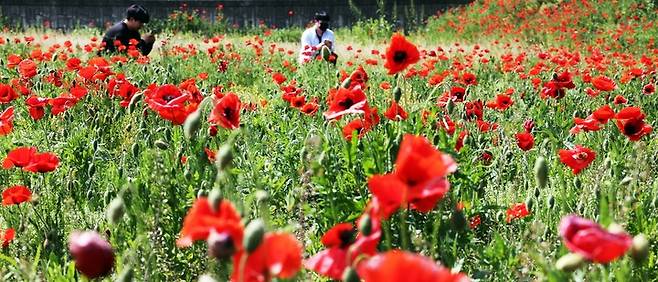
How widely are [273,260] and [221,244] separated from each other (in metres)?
0.08

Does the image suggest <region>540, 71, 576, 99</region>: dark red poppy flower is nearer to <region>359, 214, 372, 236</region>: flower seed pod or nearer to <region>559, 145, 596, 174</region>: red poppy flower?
<region>559, 145, 596, 174</region>: red poppy flower

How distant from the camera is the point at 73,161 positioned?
3.62 m

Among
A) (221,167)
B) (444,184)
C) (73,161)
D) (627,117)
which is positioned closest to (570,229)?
(444,184)

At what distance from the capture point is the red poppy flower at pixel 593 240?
1.01m

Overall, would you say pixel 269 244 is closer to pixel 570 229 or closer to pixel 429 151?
pixel 429 151

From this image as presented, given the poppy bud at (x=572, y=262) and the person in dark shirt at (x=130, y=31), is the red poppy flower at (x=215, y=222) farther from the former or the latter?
the person in dark shirt at (x=130, y=31)

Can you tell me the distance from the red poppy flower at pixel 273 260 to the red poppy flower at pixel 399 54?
1.42 metres

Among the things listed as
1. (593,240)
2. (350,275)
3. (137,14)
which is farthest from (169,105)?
(137,14)

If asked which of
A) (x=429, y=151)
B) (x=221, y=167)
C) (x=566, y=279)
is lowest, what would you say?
(x=566, y=279)

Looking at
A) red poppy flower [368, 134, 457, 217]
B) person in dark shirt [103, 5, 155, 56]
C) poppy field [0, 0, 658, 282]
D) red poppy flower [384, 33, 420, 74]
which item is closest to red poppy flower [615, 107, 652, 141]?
poppy field [0, 0, 658, 282]

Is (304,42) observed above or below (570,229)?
below

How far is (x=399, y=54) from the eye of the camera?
7.63ft

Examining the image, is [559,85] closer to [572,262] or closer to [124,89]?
[124,89]

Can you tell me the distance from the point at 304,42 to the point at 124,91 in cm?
591
